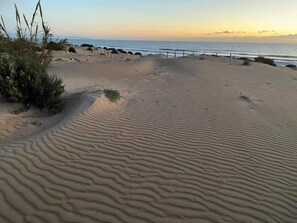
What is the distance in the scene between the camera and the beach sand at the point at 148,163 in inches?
157

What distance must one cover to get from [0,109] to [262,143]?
587 cm

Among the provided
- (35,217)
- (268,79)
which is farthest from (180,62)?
(35,217)

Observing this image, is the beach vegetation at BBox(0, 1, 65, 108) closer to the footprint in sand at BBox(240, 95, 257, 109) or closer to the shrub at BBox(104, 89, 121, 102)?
the shrub at BBox(104, 89, 121, 102)

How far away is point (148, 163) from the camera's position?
17.2 feet

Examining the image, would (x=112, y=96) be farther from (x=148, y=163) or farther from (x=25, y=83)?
(x=148, y=163)

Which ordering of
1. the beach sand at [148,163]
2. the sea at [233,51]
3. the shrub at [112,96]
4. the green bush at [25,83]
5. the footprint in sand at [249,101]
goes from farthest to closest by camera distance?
the sea at [233,51] < the footprint in sand at [249,101] < the shrub at [112,96] < the green bush at [25,83] < the beach sand at [148,163]

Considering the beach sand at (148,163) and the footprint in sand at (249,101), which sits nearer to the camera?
the beach sand at (148,163)

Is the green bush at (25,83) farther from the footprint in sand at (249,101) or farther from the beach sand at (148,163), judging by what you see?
the footprint in sand at (249,101)

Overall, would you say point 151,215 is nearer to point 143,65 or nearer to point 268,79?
point 268,79

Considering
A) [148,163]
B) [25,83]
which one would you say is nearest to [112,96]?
[25,83]

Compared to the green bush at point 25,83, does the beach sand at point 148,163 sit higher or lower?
lower

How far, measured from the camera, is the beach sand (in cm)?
400

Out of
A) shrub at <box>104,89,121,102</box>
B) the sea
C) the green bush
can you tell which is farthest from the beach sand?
the sea

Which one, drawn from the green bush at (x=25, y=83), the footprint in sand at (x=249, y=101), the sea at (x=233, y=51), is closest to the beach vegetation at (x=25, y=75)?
the green bush at (x=25, y=83)
